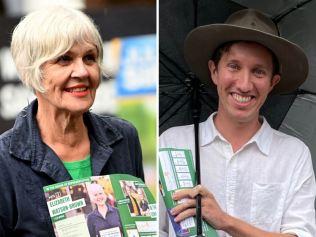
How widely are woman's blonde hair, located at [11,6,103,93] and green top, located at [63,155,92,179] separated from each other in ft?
0.73

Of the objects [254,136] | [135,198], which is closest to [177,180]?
[135,198]

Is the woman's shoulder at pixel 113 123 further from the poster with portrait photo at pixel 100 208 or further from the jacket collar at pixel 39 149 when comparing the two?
the poster with portrait photo at pixel 100 208

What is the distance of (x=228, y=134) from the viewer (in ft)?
4.99

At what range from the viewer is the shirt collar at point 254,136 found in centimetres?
152

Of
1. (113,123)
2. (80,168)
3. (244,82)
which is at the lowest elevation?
(80,168)

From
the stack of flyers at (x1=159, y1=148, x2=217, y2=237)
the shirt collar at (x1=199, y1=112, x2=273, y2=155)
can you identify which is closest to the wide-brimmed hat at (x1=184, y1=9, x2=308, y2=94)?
the shirt collar at (x1=199, y1=112, x2=273, y2=155)

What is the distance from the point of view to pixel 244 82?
1435 mm

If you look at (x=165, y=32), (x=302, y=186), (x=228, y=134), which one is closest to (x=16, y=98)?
(x=165, y=32)

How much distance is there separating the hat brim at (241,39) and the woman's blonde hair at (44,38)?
261 mm

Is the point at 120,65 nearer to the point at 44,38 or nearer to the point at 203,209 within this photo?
the point at 44,38

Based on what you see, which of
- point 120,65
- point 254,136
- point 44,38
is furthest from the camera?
point 120,65

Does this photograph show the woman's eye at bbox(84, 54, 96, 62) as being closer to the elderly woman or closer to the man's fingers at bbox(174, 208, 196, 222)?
the elderly woman

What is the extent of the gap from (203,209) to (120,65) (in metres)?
0.62

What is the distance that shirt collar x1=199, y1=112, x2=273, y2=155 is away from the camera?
4.98ft
